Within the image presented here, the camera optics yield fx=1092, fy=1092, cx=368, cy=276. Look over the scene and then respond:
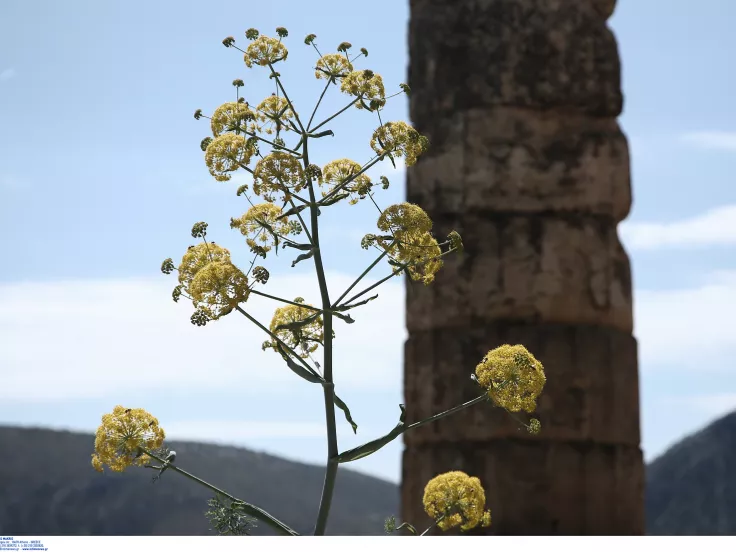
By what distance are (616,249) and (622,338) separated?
0.45 metres

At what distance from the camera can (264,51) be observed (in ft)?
7.09

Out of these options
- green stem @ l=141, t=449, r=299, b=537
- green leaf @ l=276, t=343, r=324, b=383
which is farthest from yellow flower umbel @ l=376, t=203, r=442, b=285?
green stem @ l=141, t=449, r=299, b=537

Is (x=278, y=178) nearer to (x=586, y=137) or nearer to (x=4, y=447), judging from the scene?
(x=586, y=137)

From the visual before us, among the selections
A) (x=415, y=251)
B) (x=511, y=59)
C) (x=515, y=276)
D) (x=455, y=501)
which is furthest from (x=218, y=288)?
(x=511, y=59)

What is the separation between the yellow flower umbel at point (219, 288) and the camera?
1.93 m

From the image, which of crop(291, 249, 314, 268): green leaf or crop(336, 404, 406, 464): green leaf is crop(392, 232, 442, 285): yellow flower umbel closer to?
crop(291, 249, 314, 268): green leaf

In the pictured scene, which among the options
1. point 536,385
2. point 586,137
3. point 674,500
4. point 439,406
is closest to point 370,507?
point 674,500

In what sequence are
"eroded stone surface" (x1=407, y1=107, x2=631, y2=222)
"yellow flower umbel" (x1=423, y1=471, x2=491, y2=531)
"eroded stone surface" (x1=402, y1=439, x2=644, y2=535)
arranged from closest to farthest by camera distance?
"yellow flower umbel" (x1=423, y1=471, x2=491, y2=531), "eroded stone surface" (x1=402, y1=439, x2=644, y2=535), "eroded stone surface" (x1=407, y1=107, x2=631, y2=222)

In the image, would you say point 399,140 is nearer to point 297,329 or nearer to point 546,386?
point 297,329

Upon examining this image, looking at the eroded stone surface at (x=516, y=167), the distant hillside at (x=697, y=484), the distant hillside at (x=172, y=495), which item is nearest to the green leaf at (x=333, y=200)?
the eroded stone surface at (x=516, y=167)

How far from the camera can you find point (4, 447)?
28.1ft

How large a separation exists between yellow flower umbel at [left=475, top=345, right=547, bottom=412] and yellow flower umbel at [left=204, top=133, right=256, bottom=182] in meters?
0.59

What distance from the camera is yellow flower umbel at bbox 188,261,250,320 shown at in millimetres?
1930

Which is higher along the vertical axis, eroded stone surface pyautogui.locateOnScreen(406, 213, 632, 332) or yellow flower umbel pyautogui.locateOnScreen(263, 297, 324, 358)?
eroded stone surface pyautogui.locateOnScreen(406, 213, 632, 332)
